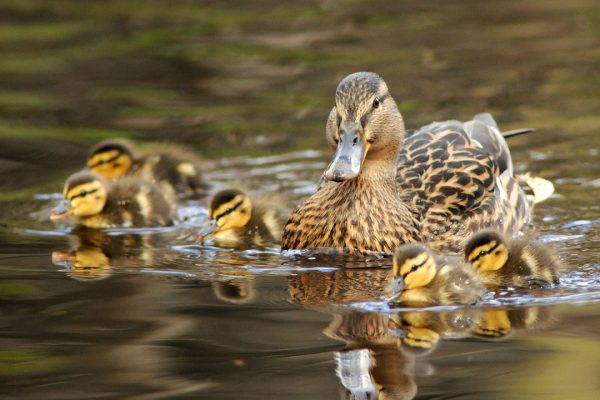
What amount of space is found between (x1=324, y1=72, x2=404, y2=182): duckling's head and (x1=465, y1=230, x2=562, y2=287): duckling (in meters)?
0.56

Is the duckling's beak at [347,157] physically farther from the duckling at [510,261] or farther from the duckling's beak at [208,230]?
the duckling's beak at [208,230]

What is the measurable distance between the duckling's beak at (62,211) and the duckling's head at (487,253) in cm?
222

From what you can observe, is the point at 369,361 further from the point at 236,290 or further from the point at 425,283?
the point at 236,290

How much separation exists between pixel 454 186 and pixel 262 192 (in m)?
1.57

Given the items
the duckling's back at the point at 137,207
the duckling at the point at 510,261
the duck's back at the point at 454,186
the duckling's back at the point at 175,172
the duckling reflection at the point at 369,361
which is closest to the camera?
the duckling reflection at the point at 369,361

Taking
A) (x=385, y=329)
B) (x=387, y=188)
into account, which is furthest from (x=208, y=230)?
(x=385, y=329)

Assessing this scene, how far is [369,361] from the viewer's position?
12.5 ft

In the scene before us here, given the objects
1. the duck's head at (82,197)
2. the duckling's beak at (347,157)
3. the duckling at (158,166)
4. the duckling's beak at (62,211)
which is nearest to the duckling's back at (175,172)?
the duckling at (158,166)

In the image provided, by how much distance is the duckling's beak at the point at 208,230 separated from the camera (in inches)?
230

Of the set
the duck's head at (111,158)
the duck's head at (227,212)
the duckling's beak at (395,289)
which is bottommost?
the duckling's beak at (395,289)

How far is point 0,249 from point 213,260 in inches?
37.8

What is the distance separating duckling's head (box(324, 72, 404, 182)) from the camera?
503cm

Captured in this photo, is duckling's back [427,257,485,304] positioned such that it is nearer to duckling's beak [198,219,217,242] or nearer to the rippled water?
the rippled water

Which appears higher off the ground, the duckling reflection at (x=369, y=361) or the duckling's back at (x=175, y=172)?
the duckling's back at (x=175, y=172)
